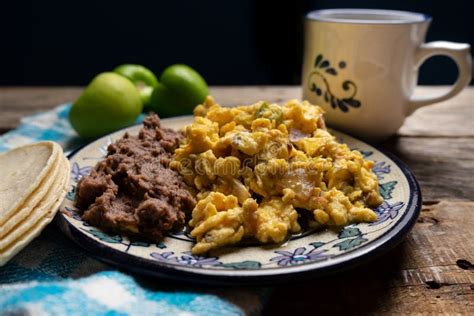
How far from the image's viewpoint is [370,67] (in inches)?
91.7

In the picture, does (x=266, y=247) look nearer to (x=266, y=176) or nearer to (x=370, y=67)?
(x=266, y=176)

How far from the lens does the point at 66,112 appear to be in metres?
2.88

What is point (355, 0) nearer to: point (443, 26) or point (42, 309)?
point (443, 26)

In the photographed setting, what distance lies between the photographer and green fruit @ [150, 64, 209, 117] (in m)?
2.81

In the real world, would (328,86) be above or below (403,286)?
above

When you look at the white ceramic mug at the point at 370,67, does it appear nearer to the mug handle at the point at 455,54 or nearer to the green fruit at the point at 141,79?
the mug handle at the point at 455,54

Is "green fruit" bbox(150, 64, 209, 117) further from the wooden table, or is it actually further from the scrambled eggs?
the scrambled eggs

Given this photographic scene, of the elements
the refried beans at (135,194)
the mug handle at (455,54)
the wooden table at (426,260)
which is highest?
the mug handle at (455,54)

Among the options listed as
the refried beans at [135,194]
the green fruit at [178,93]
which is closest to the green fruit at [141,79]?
the green fruit at [178,93]

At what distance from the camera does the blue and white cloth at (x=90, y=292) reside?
49.3 inches

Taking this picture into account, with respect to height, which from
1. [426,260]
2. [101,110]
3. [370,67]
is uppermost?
[370,67]

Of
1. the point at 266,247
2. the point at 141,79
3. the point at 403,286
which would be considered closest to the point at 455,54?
the point at 403,286

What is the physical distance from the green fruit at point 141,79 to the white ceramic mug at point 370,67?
3.29ft

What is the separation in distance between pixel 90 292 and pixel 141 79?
2041mm
